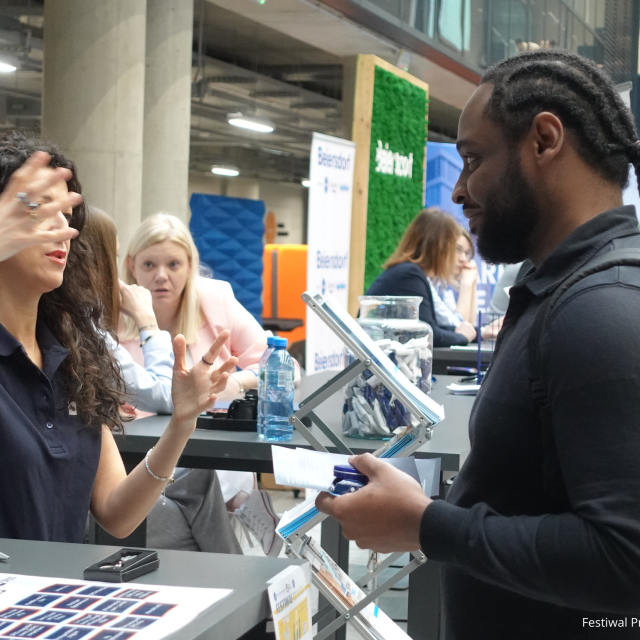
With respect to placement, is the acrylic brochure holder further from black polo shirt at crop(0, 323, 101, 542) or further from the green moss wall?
the green moss wall

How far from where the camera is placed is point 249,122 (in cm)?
1475

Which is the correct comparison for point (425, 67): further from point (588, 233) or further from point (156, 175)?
point (588, 233)

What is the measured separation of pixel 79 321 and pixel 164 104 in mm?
5277

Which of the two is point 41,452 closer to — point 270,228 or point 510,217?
point 510,217

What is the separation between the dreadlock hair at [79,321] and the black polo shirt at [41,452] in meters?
0.03

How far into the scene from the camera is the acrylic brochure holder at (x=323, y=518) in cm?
187

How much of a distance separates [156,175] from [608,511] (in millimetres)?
6246

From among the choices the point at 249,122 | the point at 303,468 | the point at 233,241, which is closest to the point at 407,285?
the point at 303,468

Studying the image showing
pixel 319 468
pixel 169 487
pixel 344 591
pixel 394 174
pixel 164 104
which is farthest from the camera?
pixel 164 104

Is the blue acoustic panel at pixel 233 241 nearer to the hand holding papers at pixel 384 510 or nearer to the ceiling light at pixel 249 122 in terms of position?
the ceiling light at pixel 249 122

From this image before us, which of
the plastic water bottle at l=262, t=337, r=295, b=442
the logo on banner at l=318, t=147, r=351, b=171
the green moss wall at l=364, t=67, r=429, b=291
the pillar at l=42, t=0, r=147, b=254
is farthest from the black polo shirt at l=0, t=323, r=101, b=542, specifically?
the green moss wall at l=364, t=67, r=429, b=291

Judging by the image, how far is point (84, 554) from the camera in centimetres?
132

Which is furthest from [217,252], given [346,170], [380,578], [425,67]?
[380,578]

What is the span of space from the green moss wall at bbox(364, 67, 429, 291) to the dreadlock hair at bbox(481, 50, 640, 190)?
496cm
